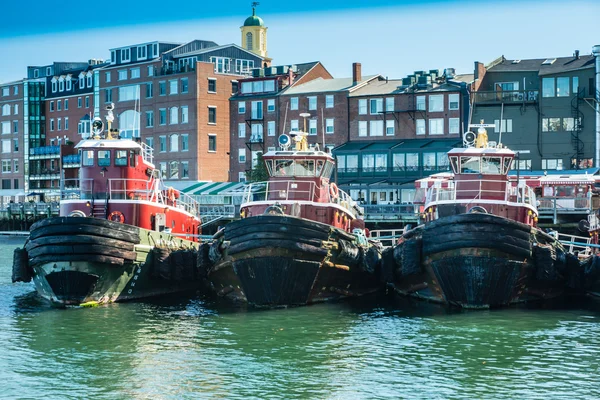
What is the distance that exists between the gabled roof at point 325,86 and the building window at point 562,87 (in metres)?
18.1

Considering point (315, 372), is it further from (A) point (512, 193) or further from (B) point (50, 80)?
(B) point (50, 80)

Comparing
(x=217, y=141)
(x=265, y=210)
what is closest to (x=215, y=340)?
(x=265, y=210)

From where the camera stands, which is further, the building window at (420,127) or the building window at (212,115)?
the building window at (212,115)

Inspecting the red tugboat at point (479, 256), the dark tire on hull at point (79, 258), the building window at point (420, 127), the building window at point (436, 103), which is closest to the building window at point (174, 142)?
the building window at point (420, 127)

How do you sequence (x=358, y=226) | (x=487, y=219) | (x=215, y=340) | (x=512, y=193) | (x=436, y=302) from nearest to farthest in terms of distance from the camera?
1. (x=215, y=340)
2. (x=487, y=219)
3. (x=436, y=302)
4. (x=512, y=193)
5. (x=358, y=226)

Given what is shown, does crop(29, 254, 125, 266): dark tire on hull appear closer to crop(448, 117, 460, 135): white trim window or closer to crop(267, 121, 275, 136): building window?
crop(448, 117, 460, 135): white trim window

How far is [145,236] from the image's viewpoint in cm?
3503

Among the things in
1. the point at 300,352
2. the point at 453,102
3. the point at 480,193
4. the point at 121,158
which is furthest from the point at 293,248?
the point at 453,102

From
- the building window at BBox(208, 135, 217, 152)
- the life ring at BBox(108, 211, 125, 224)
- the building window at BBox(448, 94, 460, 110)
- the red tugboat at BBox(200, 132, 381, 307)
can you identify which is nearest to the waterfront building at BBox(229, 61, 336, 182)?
the building window at BBox(208, 135, 217, 152)

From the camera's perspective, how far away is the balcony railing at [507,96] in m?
77.4

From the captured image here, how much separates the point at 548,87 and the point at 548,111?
1.84m

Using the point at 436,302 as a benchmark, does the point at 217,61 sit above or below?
above

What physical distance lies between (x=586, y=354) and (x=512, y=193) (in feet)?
43.1

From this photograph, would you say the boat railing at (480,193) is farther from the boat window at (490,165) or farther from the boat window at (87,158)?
the boat window at (87,158)
